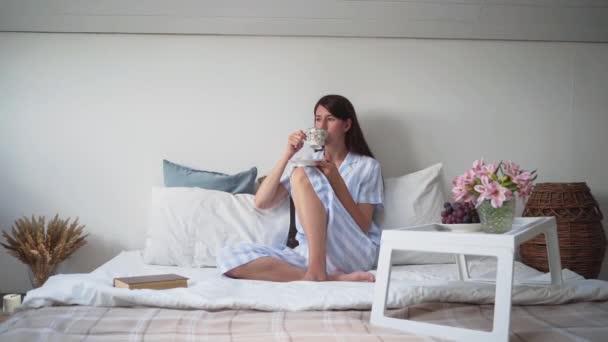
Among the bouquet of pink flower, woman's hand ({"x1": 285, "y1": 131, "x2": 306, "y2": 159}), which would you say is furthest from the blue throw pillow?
the bouquet of pink flower

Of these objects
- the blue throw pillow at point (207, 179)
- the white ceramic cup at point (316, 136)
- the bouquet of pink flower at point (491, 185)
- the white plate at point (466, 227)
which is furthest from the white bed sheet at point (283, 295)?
the blue throw pillow at point (207, 179)

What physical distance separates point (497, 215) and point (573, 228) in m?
1.10

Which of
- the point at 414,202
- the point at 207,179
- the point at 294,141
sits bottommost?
the point at 414,202

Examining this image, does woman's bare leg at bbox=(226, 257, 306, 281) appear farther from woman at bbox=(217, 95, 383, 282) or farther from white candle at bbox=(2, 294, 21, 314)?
white candle at bbox=(2, 294, 21, 314)

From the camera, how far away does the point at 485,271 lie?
2.11 metres

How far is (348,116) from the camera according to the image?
2498mm

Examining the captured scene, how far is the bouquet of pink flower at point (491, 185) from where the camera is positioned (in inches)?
59.2

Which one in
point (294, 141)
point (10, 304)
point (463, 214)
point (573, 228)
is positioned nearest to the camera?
point (463, 214)

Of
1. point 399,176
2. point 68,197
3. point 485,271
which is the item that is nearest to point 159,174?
point 68,197

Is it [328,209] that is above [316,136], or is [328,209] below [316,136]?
below

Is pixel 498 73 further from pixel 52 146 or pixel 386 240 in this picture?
pixel 52 146

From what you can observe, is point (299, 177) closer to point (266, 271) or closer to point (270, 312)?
point (266, 271)

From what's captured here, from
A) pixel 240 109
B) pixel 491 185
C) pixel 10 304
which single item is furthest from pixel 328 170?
pixel 10 304

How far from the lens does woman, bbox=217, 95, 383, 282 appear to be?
1.99 metres
